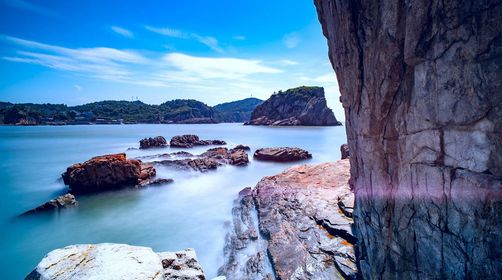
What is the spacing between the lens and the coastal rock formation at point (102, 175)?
2531 cm

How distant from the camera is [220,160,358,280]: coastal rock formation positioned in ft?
38.2

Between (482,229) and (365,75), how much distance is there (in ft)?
16.7

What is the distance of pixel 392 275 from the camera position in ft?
29.5

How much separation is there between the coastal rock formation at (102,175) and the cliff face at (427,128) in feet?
74.3

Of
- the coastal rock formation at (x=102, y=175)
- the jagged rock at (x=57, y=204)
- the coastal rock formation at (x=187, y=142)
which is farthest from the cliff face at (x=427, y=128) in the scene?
the coastal rock formation at (x=187, y=142)

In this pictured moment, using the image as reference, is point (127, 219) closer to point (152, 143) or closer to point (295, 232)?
point (295, 232)

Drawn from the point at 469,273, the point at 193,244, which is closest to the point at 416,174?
the point at 469,273

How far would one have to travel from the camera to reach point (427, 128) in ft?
22.9

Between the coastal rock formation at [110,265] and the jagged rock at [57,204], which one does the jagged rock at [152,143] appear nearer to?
the jagged rock at [57,204]

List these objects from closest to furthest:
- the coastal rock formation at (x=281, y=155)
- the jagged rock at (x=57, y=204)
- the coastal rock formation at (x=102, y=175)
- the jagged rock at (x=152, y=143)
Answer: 1. the jagged rock at (x=57, y=204)
2. the coastal rock formation at (x=102, y=175)
3. the coastal rock formation at (x=281, y=155)
4. the jagged rock at (x=152, y=143)

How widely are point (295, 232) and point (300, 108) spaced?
140m

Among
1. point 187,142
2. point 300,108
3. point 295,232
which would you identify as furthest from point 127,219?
point 300,108

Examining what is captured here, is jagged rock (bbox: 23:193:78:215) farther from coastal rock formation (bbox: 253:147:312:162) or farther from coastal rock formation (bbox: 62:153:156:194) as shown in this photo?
coastal rock formation (bbox: 253:147:312:162)

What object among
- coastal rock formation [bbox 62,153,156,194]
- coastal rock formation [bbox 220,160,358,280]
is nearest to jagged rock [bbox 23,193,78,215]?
coastal rock formation [bbox 62,153,156,194]
